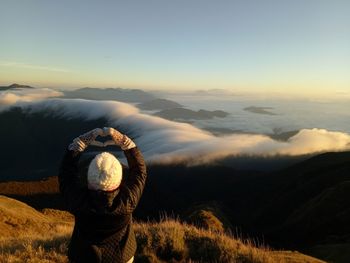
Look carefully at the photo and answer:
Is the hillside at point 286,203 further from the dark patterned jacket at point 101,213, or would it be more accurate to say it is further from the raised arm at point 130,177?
the raised arm at point 130,177

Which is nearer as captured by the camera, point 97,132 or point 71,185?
point 71,185

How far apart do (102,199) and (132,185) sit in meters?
0.44

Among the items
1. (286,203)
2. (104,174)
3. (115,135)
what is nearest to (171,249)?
(115,135)

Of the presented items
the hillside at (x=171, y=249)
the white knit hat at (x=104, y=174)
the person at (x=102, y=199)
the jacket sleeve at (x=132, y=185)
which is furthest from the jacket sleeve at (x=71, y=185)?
the hillside at (x=171, y=249)

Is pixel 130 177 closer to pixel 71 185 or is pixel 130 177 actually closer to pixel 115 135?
pixel 115 135

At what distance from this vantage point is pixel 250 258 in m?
8.64

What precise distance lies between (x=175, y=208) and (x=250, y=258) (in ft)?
523

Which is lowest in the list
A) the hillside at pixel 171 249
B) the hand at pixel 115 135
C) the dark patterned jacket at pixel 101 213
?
the hillside at pixel 171 249

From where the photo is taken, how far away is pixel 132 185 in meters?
4.73

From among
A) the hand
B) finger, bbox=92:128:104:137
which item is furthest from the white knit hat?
finger, bbox=92:128:104:137

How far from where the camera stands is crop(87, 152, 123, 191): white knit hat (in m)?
4.33

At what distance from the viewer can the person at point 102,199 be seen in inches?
173

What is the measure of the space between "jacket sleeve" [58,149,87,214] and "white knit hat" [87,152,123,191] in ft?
0.64

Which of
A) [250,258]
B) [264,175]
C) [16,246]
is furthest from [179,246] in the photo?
[264,175]
